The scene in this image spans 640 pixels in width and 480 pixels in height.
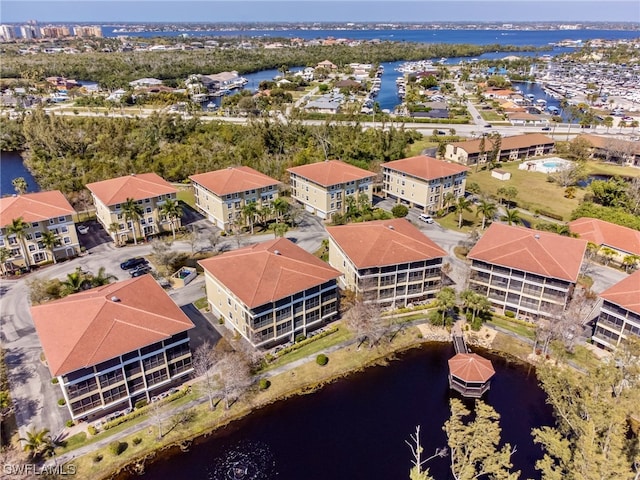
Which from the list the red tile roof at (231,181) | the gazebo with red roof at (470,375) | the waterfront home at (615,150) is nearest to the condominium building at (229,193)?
the red tile roof at (231,181)

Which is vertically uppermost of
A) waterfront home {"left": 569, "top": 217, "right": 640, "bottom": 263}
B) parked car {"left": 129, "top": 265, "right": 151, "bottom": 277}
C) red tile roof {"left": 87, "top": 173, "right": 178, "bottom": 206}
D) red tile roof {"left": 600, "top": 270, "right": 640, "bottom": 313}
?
red tile roof {"left": 87, "top": 173, "right": 178, "bottom": 206}

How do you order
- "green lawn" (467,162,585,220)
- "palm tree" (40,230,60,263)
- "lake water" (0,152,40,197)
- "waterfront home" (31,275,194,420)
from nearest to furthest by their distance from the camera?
"waterfront home" (31,275,194,420) < "palm tree" (40,230,60,263) < "green lawn" (467,162,585,220) < "lake water" (0,152,40,197)

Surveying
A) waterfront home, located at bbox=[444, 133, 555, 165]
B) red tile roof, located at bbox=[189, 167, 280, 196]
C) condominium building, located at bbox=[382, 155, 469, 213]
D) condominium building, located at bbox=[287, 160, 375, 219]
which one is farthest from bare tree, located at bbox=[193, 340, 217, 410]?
waterfront home, located at bbox=[444, 133, 555, 165]

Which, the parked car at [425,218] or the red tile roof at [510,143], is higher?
the red tile roof at [510,143]

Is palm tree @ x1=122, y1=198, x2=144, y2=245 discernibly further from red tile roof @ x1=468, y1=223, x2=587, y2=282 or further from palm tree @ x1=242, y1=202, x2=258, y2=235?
red tile roof @ x1=468, y1=223, x2=587, y2=282

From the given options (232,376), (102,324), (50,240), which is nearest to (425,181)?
(232,376)

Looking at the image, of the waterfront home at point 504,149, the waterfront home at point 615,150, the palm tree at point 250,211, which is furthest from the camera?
the waterfront home at point 615,150

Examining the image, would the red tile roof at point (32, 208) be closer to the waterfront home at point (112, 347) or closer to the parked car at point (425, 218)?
the waterfront home at point (112, 347)
